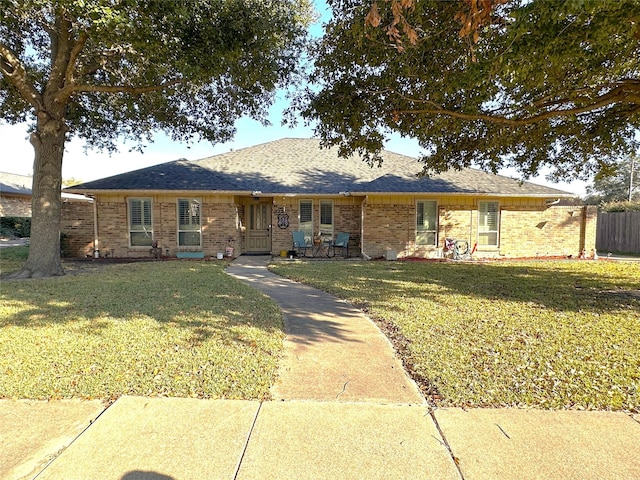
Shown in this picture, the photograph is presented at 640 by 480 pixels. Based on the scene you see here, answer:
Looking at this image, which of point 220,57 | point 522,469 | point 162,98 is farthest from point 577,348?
point 162,98

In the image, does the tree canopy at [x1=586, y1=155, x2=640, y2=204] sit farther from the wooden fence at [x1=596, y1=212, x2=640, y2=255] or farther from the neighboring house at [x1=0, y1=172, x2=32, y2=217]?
the neighboring house at [x1=0, y1=172, x2=32, y2=217]

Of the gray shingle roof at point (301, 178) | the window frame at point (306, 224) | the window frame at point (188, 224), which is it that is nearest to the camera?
the gray shingle roof at point (301, 178)

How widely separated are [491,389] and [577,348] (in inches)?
72.3

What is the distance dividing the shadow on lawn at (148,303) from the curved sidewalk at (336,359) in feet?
1.72

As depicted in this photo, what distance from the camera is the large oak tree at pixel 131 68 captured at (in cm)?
631

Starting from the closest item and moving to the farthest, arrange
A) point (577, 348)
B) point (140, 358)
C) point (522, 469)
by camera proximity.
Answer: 1. point (522, 469)
2. point (140, 358)
3. point (577, 348)

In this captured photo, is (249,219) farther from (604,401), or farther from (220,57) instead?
(604,401)

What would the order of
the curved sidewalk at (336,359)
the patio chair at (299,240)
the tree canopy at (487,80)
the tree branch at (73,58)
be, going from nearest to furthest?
the curved sidewalk at (336,359), the tree canopy at (487,80), the tree branch at (73,58), the patio chair at (299,240)

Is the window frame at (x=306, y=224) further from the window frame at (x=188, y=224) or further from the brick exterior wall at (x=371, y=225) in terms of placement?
the window frame at (x=188, y=224)

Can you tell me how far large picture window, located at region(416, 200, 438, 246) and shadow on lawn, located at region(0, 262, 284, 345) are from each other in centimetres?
849

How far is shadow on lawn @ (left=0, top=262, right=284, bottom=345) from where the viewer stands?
4988 millimetres

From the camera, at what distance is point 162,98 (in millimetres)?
9461

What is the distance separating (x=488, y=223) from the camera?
46.8 feet

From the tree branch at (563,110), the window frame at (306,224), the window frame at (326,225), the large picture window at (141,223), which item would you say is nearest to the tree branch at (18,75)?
the large picture window at (141,223)
